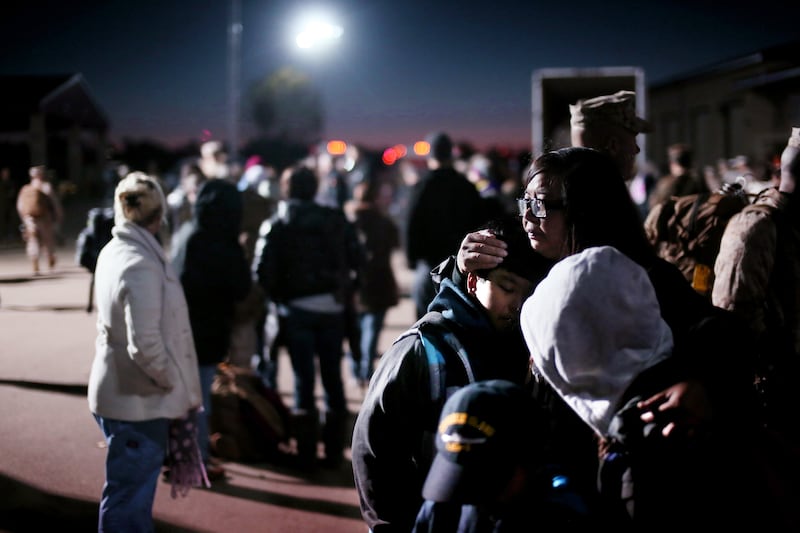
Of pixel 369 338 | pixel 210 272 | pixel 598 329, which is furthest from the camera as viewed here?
pixel 369 338

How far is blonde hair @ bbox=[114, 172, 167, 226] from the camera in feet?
14.9

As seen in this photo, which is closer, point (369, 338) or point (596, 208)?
point (596, 208)

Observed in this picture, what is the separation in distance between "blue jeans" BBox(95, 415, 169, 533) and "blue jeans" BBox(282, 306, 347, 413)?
2132 millimetres

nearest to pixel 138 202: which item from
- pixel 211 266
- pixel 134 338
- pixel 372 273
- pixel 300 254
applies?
pixel 134 338

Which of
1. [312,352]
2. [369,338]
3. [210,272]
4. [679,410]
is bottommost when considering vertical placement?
[369,338]

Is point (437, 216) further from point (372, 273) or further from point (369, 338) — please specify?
point (369, 338)

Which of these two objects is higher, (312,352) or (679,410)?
(679,410)

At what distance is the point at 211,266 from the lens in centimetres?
595

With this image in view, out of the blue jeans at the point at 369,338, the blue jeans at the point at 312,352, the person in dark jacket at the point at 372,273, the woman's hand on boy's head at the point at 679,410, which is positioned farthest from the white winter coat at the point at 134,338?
the blue jeans at the point at 369,338

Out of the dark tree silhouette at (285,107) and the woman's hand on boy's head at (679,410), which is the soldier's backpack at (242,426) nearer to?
the woman's hand on boy's head at (679,410)

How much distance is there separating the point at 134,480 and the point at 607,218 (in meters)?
2.76

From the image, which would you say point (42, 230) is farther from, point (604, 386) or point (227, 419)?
point (604, 386)

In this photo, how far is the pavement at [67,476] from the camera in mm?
5266

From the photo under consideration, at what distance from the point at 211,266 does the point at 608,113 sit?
9.91ft
